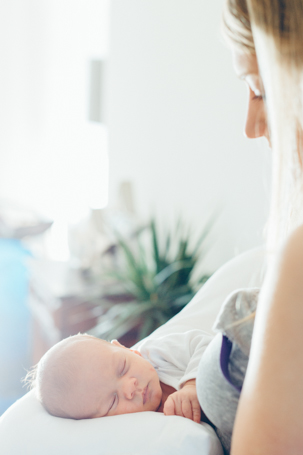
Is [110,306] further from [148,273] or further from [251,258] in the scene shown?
[251,258]

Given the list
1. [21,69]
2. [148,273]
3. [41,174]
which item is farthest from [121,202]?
[21,69]

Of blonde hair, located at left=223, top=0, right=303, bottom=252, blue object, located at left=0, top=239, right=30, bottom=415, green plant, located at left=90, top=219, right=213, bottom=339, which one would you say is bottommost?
blue object, located at left=0, top=239, right=30, bottom=415

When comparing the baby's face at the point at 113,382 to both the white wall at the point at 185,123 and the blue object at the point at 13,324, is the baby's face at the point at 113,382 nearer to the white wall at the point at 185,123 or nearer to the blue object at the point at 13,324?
the white wall at the point at 185,123

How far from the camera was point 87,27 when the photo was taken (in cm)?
397

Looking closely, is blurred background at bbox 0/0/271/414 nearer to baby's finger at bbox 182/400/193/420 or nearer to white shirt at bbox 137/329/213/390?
white shirt at bbox 137/329/213/390

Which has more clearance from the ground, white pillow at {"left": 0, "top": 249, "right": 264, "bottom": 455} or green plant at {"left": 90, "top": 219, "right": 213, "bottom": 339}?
white pillow at {"left": 0, "top": 249, "right": 264, "bottom": 455}

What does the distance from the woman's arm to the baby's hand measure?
0.93 ft

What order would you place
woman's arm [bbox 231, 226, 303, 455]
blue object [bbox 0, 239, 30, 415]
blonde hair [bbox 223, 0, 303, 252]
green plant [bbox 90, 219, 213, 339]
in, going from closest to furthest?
woman's arm [bbox 231, 226, 303, 455] < blonde hair [bbox 223, 0, 303, 252] < green plant [bbox 90, 219, 213, 339] < blue object [bbox 0, 239, 30, 415]

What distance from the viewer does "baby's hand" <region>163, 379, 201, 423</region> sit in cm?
83

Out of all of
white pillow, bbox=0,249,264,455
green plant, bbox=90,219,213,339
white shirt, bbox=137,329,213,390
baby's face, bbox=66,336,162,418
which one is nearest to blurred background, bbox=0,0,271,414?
green plant, bbox=90,219,213,339

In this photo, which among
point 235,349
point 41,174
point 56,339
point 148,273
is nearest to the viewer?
point 235,349

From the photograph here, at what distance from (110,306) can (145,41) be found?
5.01 ft

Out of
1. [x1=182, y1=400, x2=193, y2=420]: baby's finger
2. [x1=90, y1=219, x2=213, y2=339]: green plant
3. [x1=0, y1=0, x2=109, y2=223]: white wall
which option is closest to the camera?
[x1=182, y1=400, x2=193, y2=420]: baby's finger

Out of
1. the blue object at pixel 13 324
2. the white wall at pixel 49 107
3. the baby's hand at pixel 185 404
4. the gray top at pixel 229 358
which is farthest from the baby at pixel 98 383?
the white wall at pixel 49 107
